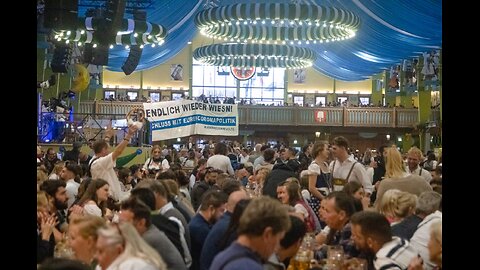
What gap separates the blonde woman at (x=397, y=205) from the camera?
4.70 m

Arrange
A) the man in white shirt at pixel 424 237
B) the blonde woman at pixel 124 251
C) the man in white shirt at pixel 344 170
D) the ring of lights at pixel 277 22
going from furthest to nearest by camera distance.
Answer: the ring of lights at pixel 277 22
the man in white shirt at pixel 344 170
the man in white shirt at pixel 424 237
the blonde woman at pixel 124 251

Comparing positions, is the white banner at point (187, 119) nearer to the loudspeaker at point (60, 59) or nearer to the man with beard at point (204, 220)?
the loudspeaker at point (60, 59)

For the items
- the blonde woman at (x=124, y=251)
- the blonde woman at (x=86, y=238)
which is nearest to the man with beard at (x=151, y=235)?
the blonde woman at (x=86, y=238)

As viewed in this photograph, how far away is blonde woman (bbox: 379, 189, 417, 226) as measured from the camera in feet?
15.4

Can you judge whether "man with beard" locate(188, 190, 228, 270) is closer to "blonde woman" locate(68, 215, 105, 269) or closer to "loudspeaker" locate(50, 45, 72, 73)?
"blonde woman" locate(68, 215, 105, 269)

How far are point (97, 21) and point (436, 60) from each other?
1136 centimetres

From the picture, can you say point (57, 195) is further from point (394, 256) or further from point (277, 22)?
point (277, 22)

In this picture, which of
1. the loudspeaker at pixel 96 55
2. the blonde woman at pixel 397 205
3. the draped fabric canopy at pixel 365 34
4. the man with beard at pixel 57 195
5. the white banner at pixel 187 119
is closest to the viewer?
the blonde woman at pixel 397 205

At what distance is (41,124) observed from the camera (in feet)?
56.1

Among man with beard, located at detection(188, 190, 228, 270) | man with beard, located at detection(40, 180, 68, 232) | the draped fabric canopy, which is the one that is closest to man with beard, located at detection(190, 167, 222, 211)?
man with beard, located at detection(40, 180, 68, 232)

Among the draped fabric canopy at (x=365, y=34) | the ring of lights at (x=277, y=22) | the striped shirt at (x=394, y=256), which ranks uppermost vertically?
the draped fabric canopy at (x=365, y=34)

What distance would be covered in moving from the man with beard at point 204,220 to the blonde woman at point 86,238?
3.79ft
